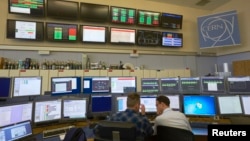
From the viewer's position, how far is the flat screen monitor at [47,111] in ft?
7.74

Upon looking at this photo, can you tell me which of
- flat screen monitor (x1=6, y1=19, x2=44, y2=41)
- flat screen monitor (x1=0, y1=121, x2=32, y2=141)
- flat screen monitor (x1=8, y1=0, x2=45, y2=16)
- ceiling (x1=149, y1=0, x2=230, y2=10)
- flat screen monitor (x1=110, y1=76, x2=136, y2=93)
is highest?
ceiling (x1=149, y1=0, x2=230, y2=10)

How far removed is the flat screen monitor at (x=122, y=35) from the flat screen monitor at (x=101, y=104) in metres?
2.14

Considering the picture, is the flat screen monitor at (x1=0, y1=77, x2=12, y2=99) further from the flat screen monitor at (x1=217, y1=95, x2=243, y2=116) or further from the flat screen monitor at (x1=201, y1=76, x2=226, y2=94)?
the flat screen monitor at (x1=217, y1=95, x2=243, y2=116)

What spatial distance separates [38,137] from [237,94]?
109 inches

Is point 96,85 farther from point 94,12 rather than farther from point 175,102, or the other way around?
point 94,12

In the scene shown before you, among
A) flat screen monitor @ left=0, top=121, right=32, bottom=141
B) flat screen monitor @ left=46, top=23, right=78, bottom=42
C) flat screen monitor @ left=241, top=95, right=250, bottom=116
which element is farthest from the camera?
flat screen monitor @ left=46, top=23, right=78, bottom=42

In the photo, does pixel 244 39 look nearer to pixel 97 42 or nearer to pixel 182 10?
pixel 182 10

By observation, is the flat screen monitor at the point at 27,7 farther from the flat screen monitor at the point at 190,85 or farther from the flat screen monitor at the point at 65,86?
the flat screen monitor at the point at 190,85

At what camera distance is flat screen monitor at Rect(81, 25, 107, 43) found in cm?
446

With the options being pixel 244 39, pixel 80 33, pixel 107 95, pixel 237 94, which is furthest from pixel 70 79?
pixel 244 39

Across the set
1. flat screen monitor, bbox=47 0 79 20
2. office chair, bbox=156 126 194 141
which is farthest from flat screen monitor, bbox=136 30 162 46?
office chair, bbox=156 126 194 141

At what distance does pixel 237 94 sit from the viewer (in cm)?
278

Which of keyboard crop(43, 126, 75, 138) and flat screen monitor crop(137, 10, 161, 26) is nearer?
keyboard crop(43, 126, 75, 138)

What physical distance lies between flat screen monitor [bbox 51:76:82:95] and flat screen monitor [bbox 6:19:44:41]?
1684mm
